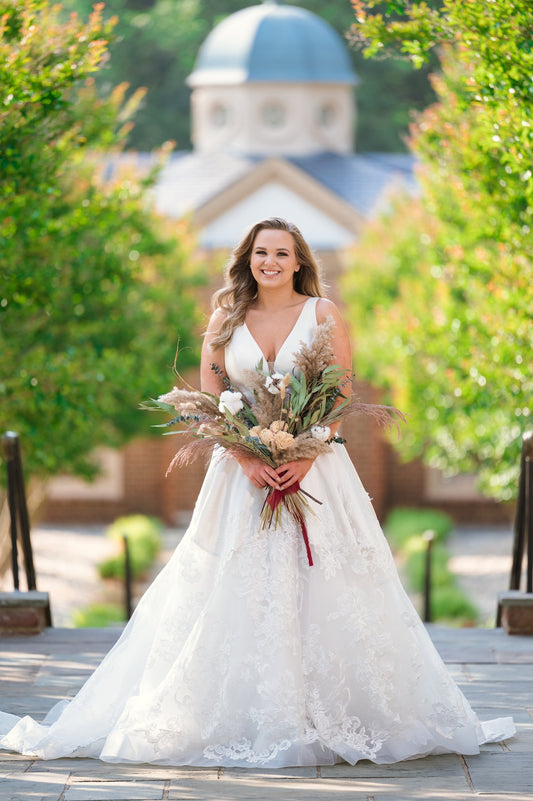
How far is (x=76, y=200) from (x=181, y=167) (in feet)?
54.7

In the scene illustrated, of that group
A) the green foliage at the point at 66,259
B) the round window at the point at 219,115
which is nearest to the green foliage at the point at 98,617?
the green foliage at the point at 66,259

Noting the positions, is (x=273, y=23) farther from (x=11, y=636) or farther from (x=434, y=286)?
(x=11, y=636)

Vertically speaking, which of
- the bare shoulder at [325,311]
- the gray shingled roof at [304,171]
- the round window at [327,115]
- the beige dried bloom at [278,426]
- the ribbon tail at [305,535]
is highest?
the bare shoulder at [325,311]

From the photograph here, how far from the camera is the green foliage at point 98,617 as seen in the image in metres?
14.2

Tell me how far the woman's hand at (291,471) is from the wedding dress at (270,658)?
0.14 meters

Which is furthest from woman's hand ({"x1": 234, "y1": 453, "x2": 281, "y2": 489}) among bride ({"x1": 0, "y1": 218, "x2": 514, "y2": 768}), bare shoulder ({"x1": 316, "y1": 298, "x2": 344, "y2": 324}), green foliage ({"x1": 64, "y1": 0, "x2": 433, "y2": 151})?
green foliage ({"x1": 64, "y1": 0, "x2": 433, "y2": 151})

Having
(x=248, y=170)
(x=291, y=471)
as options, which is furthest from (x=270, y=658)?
(x=248, y=170)

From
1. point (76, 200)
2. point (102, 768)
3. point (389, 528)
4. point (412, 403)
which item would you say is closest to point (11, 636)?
point (102, 768)

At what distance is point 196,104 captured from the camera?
97.5 ft

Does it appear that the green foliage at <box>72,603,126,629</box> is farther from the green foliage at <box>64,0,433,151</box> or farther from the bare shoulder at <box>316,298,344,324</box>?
the green foliage at <box>64,0,433,151</box>

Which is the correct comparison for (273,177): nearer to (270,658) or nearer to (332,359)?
(332,359)

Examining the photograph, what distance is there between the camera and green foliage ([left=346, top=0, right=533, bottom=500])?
648 centimetres

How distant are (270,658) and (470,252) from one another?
268 inches

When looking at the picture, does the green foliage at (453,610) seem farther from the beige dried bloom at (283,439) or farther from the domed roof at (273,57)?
the domed roof at (273,57)
